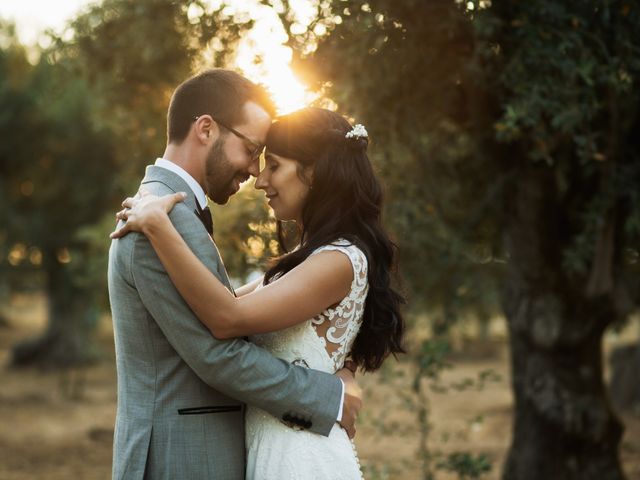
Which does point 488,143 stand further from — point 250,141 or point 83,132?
point 83,132

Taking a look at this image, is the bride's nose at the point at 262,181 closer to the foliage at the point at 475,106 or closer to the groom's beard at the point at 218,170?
the groom's beard at the point at 218,170

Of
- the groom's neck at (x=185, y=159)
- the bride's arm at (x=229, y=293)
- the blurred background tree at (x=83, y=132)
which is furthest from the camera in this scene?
the blurred background tree at (x=83, y=132)

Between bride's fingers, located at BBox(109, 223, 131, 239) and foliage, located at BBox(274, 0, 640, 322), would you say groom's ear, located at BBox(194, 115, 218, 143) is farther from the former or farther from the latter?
A: foliage, located at BBox(274, 0, 640, 322)

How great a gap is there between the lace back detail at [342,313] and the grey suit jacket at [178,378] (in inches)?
6.9

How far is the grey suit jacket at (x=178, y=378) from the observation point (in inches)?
103

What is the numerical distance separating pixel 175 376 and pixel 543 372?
15.5 ft

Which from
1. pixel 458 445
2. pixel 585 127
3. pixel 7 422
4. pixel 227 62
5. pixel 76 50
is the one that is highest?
pixel 76 50

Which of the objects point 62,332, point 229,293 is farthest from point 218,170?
point 62,332

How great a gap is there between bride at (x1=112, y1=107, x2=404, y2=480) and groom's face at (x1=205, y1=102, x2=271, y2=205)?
0.27 ft

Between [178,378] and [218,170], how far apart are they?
773 millimetres

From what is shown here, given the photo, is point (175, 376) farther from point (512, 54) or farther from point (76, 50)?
point (76, 50)

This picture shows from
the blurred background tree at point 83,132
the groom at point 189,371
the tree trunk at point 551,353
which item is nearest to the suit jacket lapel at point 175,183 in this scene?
the groom at point 189,371

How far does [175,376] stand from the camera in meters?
2.72

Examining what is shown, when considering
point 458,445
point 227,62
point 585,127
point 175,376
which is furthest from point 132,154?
point 458,445
